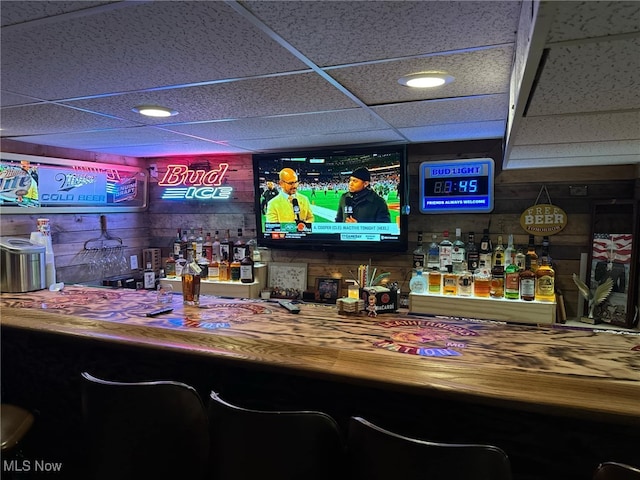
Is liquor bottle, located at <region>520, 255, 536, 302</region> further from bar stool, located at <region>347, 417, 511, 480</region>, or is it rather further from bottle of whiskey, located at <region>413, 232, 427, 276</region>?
bar stool, located at <region>347, 417, 511, 480</region>

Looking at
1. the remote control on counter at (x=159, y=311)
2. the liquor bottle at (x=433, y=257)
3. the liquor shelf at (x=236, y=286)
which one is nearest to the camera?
the remote control on counter at (x=159, y=311)

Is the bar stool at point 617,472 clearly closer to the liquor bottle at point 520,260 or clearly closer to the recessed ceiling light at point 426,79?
the recessed ceiling light at point 426,79

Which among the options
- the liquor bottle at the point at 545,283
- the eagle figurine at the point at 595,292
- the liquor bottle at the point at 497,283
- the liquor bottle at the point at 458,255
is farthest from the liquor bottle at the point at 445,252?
the eagle figurine at the point at 595,292

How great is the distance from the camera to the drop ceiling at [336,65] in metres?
1.04

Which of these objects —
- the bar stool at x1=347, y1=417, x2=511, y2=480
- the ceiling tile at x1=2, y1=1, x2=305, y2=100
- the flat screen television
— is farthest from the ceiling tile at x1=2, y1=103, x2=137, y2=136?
the bar stool at x1=347, y1=417, x2=511, y2=480

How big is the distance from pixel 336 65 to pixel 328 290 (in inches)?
102

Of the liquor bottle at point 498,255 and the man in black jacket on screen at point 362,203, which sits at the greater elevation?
the man in black jacket on screen at point 362,203

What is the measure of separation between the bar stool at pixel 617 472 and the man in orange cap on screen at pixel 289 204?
3.06 meters

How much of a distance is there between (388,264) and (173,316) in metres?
2.09

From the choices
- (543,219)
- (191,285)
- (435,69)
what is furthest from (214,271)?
(435,69)

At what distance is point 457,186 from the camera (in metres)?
3.45

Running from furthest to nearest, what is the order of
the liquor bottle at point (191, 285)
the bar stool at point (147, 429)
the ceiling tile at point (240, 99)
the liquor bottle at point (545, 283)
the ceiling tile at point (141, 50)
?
1. the liquor bottle at point (545, 283)
2. the liquor bottle at point (191, 285)
3. the ceiling tile at point (240, 99)
4. the bar stool at point (147, 429)
5. the ceiling tile at point (141, 50)

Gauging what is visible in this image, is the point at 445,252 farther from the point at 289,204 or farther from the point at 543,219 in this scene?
the point at 289,204

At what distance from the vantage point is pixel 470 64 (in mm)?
1566
